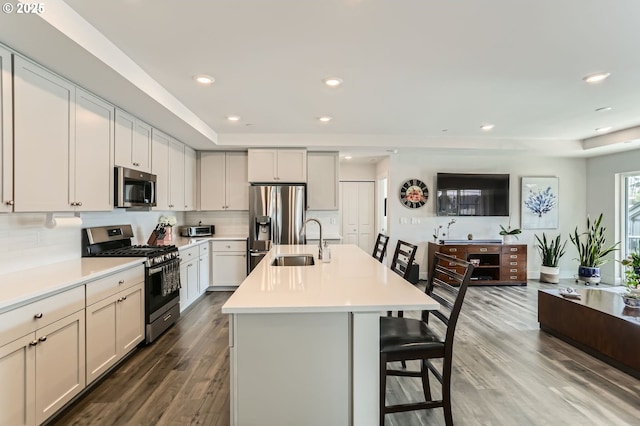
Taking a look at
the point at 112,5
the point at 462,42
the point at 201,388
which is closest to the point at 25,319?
the point at 201,388

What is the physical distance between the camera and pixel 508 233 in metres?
5.61

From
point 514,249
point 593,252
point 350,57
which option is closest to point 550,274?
point 593,252

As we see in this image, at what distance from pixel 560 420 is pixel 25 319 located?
3.22 meters

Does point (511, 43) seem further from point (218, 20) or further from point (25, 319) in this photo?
point (25, 319)

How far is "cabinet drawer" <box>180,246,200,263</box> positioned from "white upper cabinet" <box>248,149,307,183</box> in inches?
54.6

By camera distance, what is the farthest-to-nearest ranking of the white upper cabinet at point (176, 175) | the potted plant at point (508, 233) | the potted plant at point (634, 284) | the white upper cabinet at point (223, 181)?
the potted plant at point (508, 233) → the white upper cabinet at point (223, 181) → the white upper cabinet at point (176, 175) → the potted plant at point (634, 284)

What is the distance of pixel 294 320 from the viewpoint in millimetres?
1594

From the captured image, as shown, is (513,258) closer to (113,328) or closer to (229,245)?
(229,245)

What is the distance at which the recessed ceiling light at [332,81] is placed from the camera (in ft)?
9.01

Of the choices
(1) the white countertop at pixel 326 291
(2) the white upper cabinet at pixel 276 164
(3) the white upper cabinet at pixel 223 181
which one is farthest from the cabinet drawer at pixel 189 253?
(1) the white countertop at pixel 326 291

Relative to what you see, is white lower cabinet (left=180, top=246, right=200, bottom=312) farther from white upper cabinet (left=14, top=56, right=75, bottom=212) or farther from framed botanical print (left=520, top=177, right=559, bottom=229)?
framed botanical print (left=520, top=177, right=559, bottom=229)

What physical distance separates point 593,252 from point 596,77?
4.11 metres

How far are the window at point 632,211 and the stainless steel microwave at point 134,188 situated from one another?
7552 mm

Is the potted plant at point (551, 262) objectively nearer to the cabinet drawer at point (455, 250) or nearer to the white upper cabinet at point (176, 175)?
the cabinet drawer at point (455, 250)
